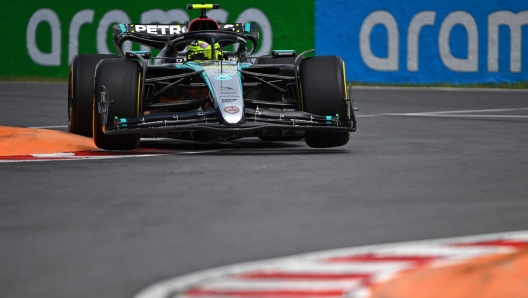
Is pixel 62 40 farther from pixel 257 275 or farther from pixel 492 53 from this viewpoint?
pixel 257 275

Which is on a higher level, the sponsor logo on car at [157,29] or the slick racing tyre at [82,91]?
the sponsor logo on car at [157,29]

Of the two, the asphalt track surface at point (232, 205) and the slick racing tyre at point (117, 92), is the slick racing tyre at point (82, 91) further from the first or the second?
the slick racing tyre at point (117, 92)

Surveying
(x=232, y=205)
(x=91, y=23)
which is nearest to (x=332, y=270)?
(x=232, y=205)

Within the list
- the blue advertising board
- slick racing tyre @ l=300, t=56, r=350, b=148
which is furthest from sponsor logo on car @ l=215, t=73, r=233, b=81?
the blue advertising board

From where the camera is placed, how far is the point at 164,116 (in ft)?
32.5

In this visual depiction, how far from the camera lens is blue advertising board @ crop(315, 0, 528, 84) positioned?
22.1m

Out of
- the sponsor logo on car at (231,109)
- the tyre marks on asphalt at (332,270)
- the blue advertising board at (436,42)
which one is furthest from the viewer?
the blue advertising board at (436,42)

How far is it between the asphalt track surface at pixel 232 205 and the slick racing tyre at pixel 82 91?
71cm

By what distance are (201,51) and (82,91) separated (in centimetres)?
124

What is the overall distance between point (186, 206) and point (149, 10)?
17269 millimetres

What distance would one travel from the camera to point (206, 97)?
10.4 m

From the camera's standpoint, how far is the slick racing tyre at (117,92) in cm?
999

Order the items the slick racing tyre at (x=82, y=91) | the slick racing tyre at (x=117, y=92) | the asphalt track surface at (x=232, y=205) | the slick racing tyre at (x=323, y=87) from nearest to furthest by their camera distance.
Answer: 1. the asphalt track surface at (x=232, y=205)
2. the slick racing tyre at (x=117, y=92)
3. the slick racing tyre at (x=323, y=87)
4. the slick racing tyre at (x=82, y=91)

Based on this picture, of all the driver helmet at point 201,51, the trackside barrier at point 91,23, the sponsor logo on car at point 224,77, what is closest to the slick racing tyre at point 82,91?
the driver helmet at point 201,51
